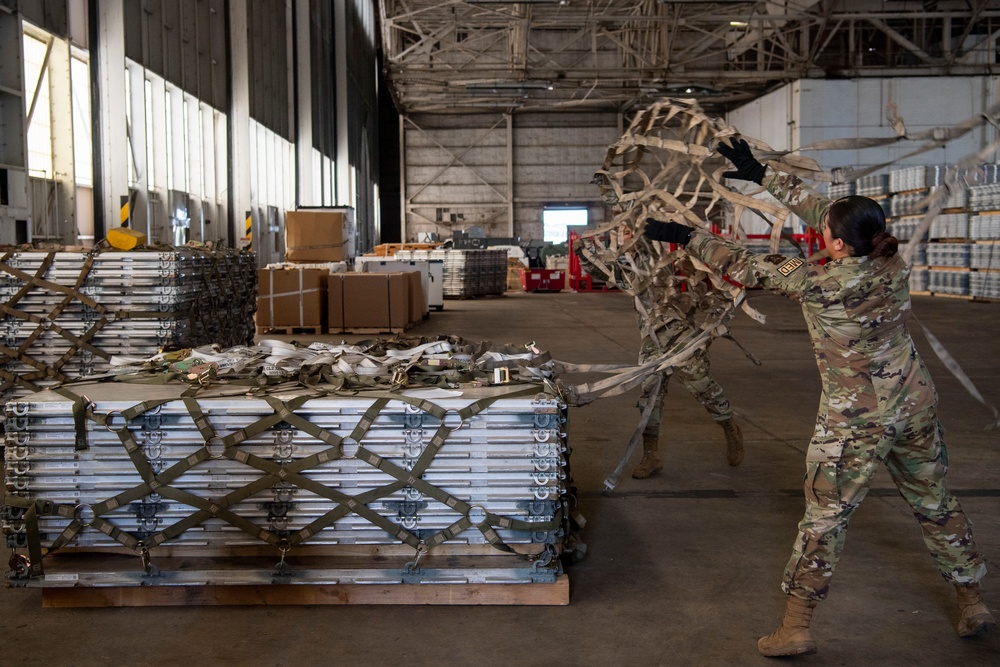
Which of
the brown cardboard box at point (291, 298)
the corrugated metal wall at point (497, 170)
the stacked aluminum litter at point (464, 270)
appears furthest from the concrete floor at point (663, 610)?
the corrugated metal wall at point (497, 170)

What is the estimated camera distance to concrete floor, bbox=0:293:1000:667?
4.09 m

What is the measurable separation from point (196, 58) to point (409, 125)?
26.0 m

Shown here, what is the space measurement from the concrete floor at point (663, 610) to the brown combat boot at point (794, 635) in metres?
0.07

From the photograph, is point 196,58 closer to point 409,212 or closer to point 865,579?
point 865,579

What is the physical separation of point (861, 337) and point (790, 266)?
41 centimetres

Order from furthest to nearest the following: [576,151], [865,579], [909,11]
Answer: [576,151], [909,11], [865,579]

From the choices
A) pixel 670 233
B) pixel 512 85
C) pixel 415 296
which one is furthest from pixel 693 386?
pixel 512 85

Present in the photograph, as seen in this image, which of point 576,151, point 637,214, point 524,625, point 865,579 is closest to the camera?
point 524,625

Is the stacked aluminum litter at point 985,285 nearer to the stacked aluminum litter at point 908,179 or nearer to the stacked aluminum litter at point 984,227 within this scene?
the stacked aluminum litter at point 984,227

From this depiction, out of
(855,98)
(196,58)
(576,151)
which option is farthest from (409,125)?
(196,58)

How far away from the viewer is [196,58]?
62.7 feet

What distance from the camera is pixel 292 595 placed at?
455 cm

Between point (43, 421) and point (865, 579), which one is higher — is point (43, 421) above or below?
above

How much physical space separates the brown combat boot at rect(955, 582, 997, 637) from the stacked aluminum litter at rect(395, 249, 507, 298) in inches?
937
